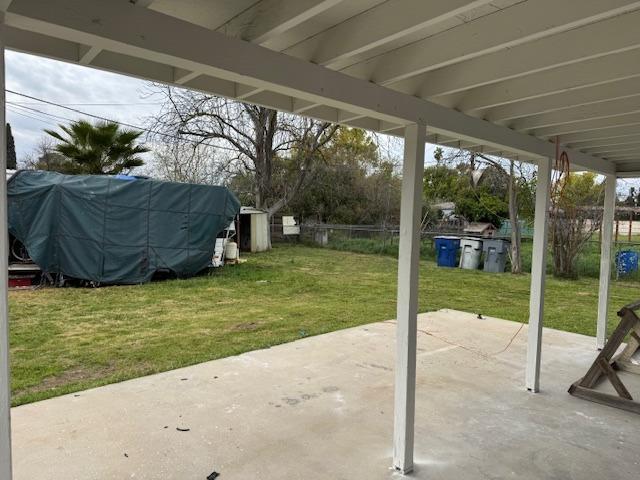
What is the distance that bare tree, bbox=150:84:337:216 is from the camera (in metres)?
12.5

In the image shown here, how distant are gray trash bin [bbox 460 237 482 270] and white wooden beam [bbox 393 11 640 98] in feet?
32.1

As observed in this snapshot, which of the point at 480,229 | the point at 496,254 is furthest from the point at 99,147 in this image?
the point at 480,229

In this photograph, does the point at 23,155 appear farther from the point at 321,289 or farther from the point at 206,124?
the point at 321,289

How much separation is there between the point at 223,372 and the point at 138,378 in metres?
0.69

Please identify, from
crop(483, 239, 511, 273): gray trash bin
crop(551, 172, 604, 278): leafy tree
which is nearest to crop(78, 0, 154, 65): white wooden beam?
crop(551, 172, 604, 278): leafy tree

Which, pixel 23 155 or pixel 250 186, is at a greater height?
pixel 23 155

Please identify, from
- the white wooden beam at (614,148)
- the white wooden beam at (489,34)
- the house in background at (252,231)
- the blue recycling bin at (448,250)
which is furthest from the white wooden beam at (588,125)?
the house in background at (252,231)

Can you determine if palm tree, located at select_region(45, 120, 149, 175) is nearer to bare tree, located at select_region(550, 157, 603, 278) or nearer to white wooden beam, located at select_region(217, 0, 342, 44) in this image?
bare tree, located at select_region(550, 157, 603, 278)

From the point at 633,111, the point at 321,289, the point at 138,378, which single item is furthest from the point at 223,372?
A: the point at 321,289

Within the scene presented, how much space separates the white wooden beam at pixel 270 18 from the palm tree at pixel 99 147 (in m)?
10.8

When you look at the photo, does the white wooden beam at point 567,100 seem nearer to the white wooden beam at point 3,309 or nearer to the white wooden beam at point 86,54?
the white wooden beam at point 86,54

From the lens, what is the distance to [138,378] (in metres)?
3.60

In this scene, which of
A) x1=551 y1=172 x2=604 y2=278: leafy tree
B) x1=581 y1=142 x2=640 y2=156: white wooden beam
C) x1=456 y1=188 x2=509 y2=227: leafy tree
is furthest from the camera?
x1=456 y1=188 x2=509 y2=227: leafy tree

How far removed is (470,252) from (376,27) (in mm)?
10648
